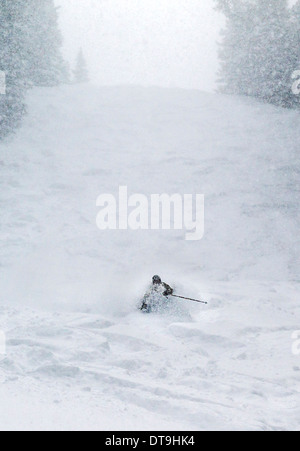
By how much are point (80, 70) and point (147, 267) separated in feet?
114

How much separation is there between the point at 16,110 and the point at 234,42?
1474cm

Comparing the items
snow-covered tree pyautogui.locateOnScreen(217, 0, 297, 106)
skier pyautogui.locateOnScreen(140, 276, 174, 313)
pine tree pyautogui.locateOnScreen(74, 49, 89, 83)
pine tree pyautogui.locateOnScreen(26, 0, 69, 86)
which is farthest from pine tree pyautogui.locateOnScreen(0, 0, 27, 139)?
pine tree pyautogui.locateOnScreen(74, 49, 89, 83)

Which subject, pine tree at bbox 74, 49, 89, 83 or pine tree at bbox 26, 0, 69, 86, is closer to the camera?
pine tree at bbox 26, 0, 69, 86

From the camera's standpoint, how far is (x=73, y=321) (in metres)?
8.69

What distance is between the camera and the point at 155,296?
9.46m

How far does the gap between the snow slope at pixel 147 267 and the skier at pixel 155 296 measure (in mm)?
327

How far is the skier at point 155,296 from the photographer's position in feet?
30.7

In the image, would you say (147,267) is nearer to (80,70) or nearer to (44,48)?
(44,48)

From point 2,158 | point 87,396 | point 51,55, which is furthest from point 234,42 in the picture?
point 87,396

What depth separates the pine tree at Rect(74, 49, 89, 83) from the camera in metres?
41.3

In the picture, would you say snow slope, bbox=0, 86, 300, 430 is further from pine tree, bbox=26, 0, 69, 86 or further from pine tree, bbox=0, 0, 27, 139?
pine tree, bbox=26, 0, 69, 86

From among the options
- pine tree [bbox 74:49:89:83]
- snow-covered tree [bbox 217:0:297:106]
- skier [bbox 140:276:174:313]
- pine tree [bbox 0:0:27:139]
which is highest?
pine tree [bbox 74:49:89:83]

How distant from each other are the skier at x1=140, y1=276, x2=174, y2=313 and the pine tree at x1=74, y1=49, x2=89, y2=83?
→ 1439 inches
